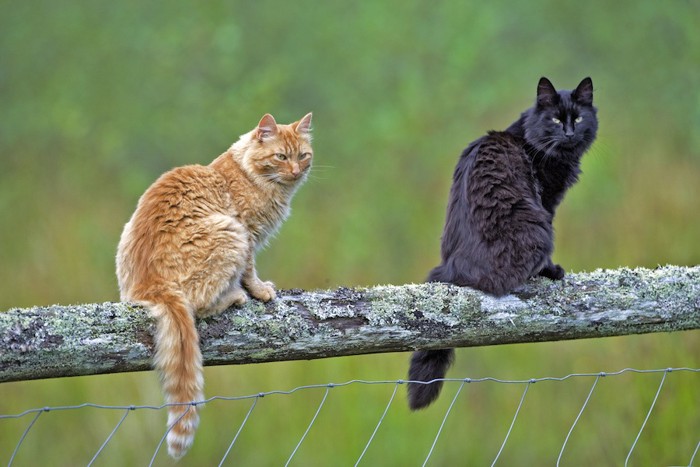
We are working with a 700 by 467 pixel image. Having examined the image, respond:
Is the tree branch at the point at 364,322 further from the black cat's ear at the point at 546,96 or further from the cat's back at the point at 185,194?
the black cat's ear at the point at 546,96

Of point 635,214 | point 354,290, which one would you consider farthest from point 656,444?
point 354,290

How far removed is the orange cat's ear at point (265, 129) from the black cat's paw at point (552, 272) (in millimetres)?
1245

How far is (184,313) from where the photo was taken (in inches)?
92.7

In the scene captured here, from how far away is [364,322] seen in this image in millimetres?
2486

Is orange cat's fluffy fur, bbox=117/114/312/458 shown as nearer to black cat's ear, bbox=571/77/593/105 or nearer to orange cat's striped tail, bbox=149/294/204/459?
orange cat's striped tail, bbox=149/294/204/459

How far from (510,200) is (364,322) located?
974 mm

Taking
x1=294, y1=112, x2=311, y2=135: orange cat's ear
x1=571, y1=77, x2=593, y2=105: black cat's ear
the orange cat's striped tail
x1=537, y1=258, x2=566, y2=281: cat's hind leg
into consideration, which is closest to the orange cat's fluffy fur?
the orange cat's striped tail

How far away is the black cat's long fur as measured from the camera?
294 centimetres

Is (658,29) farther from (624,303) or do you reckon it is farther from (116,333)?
(116,333)

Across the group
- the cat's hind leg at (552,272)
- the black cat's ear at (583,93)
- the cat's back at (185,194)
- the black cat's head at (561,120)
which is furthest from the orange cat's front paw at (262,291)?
the black cat's ear at (583,93)

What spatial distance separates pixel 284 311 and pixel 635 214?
335 cm

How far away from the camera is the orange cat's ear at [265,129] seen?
3135 mm

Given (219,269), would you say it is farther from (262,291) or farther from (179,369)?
(179,369)

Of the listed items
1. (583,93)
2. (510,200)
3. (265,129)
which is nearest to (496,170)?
(510,200)
